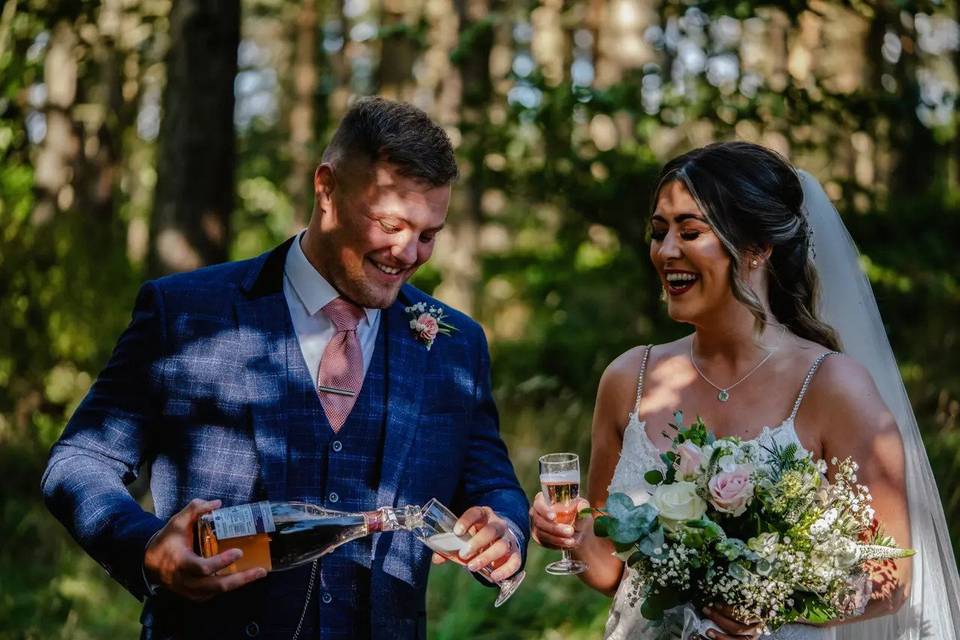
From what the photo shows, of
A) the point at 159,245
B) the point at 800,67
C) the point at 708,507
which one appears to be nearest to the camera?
the point at 708,507

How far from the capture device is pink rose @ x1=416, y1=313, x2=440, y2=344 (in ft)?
10.9

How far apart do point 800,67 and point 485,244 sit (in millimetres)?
6064

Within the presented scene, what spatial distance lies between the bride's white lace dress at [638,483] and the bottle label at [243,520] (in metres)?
1.19

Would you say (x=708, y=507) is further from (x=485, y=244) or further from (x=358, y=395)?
(x=485, y=244)

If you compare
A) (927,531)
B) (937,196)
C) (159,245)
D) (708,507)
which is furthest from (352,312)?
(937,196)

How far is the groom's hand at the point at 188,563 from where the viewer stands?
251 cm

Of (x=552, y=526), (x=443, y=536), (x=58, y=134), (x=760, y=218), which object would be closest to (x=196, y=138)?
(x=760, y=218)

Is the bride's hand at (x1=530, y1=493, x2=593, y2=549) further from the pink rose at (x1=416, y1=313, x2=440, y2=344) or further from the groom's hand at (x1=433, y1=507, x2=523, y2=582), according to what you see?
the pink rose at (x1=416, y1=313, x2=440, y2=344)

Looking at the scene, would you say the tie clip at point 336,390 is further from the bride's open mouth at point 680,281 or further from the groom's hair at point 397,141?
the bride's open mouth at point 680,281

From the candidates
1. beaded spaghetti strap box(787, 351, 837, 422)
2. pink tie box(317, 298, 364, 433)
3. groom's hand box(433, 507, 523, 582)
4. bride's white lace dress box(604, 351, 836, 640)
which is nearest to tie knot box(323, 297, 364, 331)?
pink tie box(317, 298, 364, 433)

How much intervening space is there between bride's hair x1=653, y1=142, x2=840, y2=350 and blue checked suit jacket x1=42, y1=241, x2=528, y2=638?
3.45ft

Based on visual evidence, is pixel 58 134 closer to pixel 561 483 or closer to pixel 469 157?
pixel 469 157

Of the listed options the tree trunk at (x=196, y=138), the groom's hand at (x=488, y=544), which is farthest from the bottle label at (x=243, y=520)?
the tree trunk at (x=196, y=138)

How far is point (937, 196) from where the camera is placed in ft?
38.1
